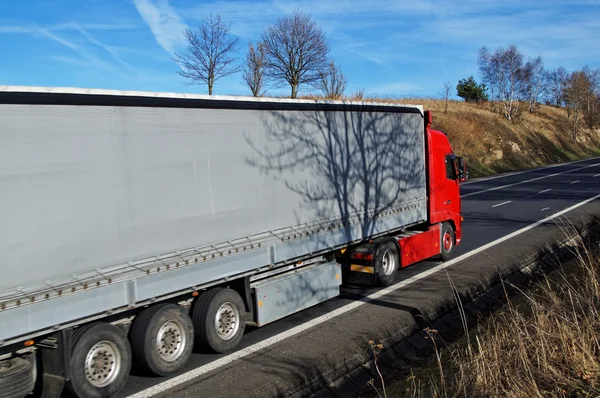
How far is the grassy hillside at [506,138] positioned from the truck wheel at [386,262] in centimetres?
2981

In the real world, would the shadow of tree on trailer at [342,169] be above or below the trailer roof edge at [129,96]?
below

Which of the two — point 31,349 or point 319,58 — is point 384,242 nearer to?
point 31,349

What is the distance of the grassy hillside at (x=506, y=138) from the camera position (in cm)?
4350

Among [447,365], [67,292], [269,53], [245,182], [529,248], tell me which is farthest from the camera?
[269,53]

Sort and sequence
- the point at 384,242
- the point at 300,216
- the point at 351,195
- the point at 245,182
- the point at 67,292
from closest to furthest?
the point at 67,292 → the point at 245,182 → the point at 300,216 → the point at 351,195 → the point at 384,242

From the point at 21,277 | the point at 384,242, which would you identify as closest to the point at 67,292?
the point at 21,277

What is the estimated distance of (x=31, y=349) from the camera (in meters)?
5.25

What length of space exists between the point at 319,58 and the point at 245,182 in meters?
31.0

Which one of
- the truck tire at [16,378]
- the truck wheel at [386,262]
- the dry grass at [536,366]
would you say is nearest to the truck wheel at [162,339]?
the truck tire at [16,378]

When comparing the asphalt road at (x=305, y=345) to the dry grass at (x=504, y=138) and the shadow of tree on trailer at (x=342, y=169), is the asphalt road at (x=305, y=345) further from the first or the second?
the dry grass at (x=504, y=138)

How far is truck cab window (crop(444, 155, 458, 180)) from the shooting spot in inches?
483

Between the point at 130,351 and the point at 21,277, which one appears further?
the point at 130,351

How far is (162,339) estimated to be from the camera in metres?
6.25

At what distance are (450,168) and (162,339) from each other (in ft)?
27.0
